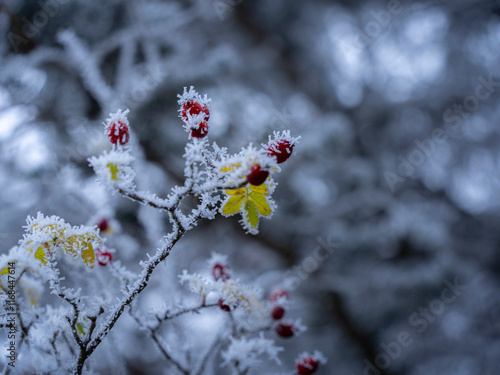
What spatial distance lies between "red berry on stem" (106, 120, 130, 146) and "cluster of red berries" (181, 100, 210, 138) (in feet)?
0.43

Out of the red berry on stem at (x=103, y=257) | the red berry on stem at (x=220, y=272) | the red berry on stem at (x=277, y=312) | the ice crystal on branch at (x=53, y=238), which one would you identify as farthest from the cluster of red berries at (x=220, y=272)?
the ice crystal on branch at (x=53, y=238)

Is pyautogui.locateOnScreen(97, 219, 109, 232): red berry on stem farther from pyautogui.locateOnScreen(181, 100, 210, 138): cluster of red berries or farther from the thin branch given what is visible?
pyautogui.locateOnScreen(181, 100, 210, 138): cluster of red berries

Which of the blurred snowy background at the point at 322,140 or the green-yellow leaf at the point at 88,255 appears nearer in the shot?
the green-yellow leaf at the point at 88,255

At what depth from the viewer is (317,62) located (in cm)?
470

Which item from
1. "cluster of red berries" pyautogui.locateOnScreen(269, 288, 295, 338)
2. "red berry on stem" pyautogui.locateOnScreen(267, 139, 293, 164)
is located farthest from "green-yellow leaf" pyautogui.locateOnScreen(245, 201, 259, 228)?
"cluster of red berries" pyautogui.locateOnScreen(269, 288, 295, 338)

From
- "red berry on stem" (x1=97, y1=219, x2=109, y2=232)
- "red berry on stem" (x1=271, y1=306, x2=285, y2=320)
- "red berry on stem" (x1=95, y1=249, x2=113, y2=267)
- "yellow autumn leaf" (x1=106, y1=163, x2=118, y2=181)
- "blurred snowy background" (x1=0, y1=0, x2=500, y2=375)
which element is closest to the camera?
"yellow autumn leaf" (x1=106, y1=163, x2=118, y2=181)

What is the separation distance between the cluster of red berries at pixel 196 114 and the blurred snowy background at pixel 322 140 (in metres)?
0.99

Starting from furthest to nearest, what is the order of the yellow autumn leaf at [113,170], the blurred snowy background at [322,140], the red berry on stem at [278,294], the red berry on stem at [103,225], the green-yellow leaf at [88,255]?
the blurred snowy background at [322,140]
the red berry on stem at [103,225]
the red berry on stem at [278,294]
the green-yellow leaf at [88,255]
the yellow autumn leaf at [113,170]

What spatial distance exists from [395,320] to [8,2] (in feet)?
14.5

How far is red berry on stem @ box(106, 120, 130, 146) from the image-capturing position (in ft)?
2.47

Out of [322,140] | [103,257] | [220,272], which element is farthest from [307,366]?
[322,140]

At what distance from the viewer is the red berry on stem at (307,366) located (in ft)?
3.66

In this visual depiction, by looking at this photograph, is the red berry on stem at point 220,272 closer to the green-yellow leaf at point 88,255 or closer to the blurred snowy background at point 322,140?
the green-yellow leaf at point 88,255

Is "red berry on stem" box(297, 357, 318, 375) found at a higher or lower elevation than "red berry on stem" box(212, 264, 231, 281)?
lower
